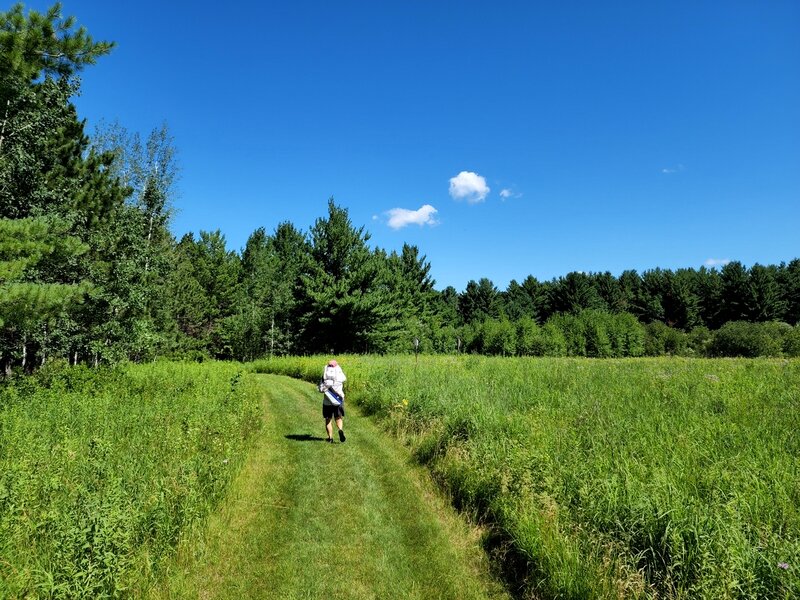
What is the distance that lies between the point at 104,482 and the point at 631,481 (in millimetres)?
7265

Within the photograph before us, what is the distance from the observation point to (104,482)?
5.54m

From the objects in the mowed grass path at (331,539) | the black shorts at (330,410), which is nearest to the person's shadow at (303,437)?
the black shorts at (330,410)

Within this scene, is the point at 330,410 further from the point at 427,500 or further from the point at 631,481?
the point at 631,481

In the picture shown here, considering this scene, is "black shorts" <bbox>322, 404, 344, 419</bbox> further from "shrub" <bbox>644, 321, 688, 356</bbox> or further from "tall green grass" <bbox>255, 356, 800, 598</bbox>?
"shrub" <bbox>644, 321, 688, 356</bbox>

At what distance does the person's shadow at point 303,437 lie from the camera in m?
10.0

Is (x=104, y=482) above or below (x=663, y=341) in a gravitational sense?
below

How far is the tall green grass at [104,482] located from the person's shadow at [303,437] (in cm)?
101

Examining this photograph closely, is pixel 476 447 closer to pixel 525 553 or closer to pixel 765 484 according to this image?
pixel 525 553

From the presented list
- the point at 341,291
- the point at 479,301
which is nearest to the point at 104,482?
the point at 341,291

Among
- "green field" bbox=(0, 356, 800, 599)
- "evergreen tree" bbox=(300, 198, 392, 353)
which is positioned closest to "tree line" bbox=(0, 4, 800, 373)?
"evergreen tree" bbox=(300, 198, 392, 353)

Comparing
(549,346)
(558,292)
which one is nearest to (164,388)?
(549,346)

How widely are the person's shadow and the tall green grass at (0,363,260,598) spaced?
1.01 meters

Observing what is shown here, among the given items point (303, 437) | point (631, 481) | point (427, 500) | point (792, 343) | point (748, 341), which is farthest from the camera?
point (748, 341)

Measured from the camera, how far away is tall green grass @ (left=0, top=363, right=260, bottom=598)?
12.6ft
